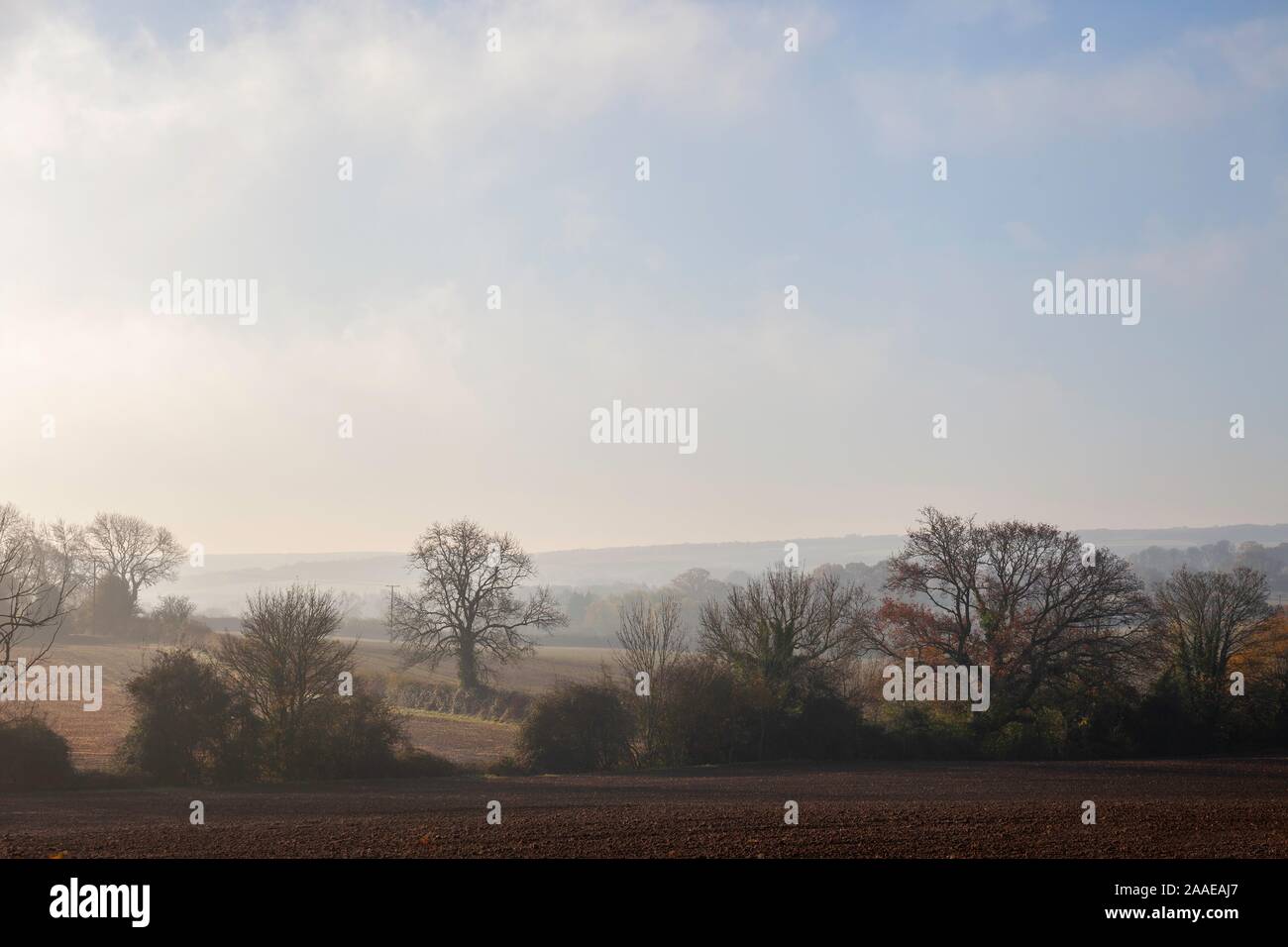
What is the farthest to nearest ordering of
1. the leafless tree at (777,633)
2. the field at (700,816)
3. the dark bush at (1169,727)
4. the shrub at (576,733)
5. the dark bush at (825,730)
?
the leafless tree at (777,633) < the dark bush at (1169,727) < the dark bush at (825,730) < the shrub at (576,733) < the field at (700,816)

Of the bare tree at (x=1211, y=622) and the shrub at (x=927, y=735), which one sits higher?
the bare tree at (x=1211, y=622)

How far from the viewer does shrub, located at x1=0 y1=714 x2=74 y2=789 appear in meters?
23.8

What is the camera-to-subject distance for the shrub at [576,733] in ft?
96.1

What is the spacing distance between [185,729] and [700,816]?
15842 millimetres

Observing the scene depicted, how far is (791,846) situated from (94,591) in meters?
71.0

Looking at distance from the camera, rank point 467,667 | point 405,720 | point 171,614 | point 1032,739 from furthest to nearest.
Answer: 1. point 171,614
2. point 467,667
3. point 405,720
4. point 1032,739

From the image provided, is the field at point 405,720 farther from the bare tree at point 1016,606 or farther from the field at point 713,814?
the bare tree at point 1016,606

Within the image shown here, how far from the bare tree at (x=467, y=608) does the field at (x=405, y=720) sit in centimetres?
217

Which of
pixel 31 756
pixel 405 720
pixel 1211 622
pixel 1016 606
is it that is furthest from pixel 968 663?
pixel 31 756

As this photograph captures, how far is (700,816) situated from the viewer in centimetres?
1841

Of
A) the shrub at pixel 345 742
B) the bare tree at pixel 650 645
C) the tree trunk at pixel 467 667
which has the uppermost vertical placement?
the bare tree at pixel 650 645

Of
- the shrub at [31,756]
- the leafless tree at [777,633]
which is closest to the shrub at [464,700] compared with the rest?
the leafless tree at [777,633]

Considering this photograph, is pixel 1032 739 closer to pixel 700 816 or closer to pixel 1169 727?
pixel 1169 727
